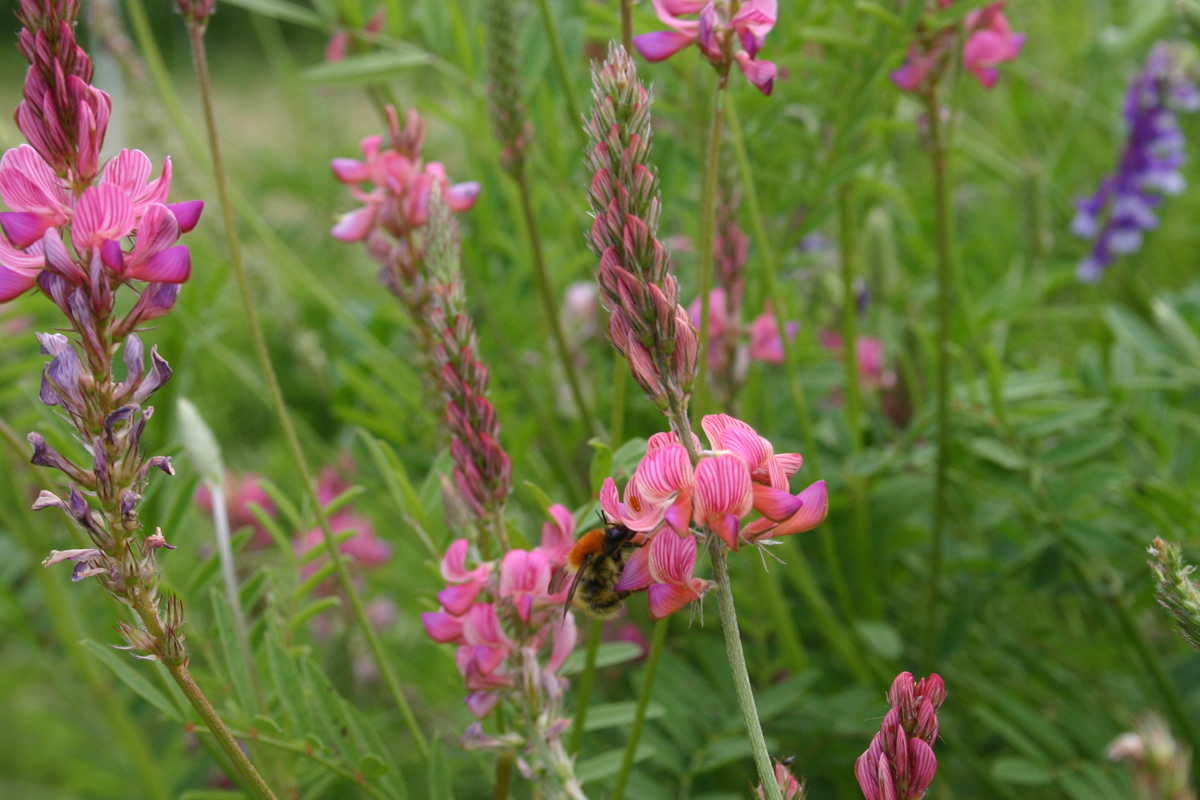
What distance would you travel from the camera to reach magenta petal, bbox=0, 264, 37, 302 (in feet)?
1.62

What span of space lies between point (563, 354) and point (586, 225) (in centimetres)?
41

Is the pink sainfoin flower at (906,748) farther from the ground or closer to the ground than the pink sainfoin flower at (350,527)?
farther from the ground

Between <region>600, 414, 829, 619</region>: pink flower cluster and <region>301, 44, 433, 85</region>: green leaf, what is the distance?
70 cm

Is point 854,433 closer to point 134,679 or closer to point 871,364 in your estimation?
point 871,364

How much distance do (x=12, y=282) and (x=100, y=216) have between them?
0.06m

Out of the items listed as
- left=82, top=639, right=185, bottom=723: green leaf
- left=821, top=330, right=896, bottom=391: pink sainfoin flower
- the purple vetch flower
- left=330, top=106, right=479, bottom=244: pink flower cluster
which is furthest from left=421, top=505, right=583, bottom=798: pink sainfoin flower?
the purple vetch flower

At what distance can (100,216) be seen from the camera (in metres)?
0.49

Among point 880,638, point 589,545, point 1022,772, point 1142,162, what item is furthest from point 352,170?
point 1142,162

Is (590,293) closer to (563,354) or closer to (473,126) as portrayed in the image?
(473,126)

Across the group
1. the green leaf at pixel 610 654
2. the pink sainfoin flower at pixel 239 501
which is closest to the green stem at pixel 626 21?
the green leaf at pixel 610 654

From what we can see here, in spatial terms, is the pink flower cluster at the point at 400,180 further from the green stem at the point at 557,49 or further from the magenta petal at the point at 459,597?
the magenta petal at the point at 459,597

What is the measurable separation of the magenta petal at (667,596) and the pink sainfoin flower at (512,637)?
0.12 meters

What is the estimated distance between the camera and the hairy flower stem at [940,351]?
965 mm

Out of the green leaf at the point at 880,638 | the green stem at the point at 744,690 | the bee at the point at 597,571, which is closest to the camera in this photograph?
the green stem at the point at 744,690
